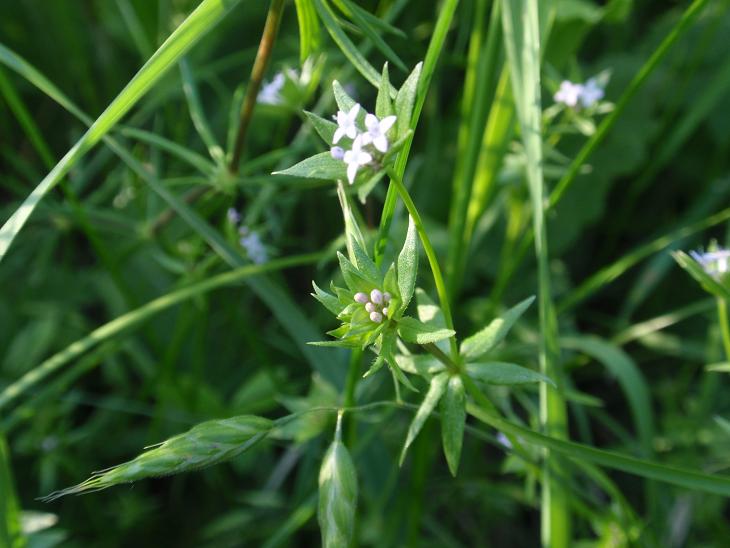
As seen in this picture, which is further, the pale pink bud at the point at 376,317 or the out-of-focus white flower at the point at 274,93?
the out-of-focus white flower at the point at 274,93

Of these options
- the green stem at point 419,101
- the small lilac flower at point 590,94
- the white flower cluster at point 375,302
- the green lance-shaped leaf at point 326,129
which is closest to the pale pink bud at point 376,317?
the white flower cluster at point 375,302

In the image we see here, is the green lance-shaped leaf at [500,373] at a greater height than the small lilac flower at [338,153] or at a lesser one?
lesser

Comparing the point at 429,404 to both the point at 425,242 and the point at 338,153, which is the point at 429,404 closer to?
the point at 425,242

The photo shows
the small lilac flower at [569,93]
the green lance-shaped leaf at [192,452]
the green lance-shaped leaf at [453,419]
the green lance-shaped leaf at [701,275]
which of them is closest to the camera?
the green lance-shaped leaf at [192,452]

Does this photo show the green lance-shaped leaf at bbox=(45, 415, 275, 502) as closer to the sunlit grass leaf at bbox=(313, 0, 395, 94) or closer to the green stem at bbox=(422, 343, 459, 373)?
the green stem at bbox=(422, 343, 459, 373)

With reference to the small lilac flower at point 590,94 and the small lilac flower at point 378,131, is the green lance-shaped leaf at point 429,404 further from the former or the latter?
the small lilac flower at point 590,94

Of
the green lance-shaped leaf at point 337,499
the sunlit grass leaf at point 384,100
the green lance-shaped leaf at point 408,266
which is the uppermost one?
the sunlit grass leaf at point 384,100

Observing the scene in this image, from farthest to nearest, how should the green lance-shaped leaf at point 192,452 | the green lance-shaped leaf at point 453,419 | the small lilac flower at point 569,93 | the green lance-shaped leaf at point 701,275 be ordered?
Result: the small lilac flower at point 569,93, the green lance-shaped leaf at point 701,275, the green lance-shaped leaf at point 453,419, the green lance-shaped leaf at point 192,452

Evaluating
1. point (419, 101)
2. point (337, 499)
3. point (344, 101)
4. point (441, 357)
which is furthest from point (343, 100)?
point (337, 499)
